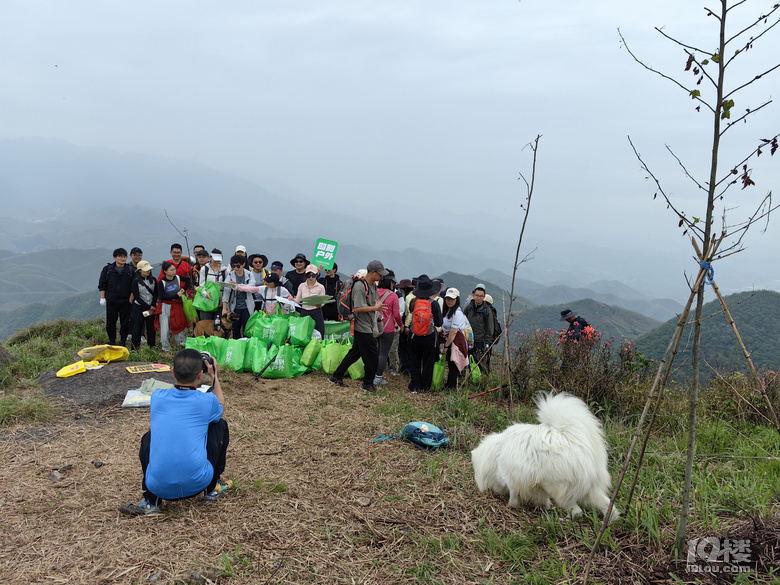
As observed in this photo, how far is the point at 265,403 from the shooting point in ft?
20.4

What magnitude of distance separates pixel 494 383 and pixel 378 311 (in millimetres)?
2141

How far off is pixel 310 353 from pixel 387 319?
1538 millimetres

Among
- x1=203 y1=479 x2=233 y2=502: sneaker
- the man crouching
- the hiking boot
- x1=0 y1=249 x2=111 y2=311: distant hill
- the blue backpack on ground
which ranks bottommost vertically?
x1=0 y1=249 x2=111 y2=311: distant hill

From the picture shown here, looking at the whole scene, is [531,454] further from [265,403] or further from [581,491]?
[265,403]

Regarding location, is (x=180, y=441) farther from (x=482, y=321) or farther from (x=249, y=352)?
(x=482, y=321)

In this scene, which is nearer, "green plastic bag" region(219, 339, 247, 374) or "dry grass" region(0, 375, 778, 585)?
"dry grass" region(0, 375, 778, 585)

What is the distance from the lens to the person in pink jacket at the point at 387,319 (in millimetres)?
7250

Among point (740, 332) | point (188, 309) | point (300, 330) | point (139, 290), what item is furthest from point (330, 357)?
point (740, 332)

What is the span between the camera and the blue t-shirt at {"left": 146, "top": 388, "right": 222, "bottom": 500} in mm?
3201

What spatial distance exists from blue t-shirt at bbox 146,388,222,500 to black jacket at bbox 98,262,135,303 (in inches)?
221

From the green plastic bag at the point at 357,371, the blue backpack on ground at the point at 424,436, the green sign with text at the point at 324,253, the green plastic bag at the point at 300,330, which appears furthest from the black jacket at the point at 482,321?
the green sign with text at the point at 324,253

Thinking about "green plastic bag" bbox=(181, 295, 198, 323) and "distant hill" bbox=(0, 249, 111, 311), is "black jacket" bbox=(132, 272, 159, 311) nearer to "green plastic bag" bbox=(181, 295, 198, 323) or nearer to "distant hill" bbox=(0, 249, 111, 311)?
"green plastic bag" bbox=(181, 295, 198, 323)

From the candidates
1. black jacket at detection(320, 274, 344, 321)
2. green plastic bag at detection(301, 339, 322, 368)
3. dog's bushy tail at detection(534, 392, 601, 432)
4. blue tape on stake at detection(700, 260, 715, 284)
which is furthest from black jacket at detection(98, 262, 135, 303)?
blue tape on stake at detection(700, 260, 715, 284)

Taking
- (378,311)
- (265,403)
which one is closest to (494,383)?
(378,311)
